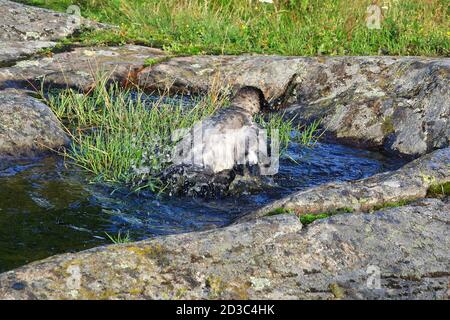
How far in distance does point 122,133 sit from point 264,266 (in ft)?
12.9

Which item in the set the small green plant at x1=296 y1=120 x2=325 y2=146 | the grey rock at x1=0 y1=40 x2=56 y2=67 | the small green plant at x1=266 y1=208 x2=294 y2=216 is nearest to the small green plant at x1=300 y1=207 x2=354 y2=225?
the small green plant at x1=266 y1=208 x2=294 y2=216

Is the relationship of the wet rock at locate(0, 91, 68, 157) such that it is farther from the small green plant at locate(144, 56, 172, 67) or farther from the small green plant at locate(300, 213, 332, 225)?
the small green plant at locate(300, 213, 332, 225)

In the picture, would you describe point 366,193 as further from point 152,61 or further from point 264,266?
point 152,61

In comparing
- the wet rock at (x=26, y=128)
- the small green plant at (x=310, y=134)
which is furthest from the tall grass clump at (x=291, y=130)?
the wet rock at (x=26, y=128)

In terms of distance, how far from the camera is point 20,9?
37.3ft

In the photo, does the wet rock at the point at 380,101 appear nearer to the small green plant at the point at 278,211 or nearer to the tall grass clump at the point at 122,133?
the tall grass clump at the point at 122,133

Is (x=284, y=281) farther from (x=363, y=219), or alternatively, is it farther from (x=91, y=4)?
(x=91, y=4)

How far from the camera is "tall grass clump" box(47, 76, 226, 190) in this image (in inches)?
262

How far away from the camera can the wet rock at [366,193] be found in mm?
4750

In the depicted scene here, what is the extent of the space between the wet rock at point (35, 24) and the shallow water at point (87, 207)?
424 centimetres

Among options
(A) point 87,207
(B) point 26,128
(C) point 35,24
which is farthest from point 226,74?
(A) point 87,207

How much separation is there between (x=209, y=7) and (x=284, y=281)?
A: 9.25 m

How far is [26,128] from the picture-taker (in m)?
7.25

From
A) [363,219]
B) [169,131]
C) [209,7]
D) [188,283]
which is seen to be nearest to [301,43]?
[209,7]
